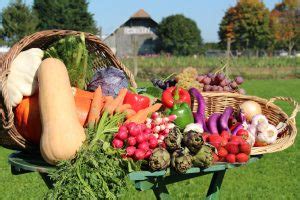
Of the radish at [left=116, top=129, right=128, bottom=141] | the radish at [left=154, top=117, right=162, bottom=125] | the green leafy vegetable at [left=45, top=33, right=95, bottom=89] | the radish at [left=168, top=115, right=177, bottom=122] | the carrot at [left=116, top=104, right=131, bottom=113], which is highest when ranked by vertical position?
the green leafy vegetable at [left=45, top=33, right=95, bottom=89]

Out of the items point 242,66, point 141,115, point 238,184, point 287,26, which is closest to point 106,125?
point 141,115

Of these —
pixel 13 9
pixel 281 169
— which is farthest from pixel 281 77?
Result: pixel 13 9

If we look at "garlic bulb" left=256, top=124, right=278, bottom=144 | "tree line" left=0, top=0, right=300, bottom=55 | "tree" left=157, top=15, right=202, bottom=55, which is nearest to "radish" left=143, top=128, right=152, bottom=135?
"garlic bulb" left=256, top=124, right=278, bottom=144

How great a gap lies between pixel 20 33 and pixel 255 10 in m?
23.8

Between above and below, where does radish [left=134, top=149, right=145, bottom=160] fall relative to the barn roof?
below

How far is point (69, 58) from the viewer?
365 cm

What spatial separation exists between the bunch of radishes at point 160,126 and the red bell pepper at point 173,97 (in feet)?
1.14

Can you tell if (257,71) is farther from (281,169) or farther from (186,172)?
(186,172)

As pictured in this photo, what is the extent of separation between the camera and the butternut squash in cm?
282

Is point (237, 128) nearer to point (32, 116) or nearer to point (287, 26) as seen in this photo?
point (32, 116)

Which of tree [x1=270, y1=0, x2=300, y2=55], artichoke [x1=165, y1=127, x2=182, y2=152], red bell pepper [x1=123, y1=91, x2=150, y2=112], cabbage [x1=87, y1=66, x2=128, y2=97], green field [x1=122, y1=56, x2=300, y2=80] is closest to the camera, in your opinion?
artichoke [x1=165, y1=127, x2=182, y2=152]

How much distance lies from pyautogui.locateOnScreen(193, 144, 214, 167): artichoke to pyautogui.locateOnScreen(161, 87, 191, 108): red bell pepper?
0.72m

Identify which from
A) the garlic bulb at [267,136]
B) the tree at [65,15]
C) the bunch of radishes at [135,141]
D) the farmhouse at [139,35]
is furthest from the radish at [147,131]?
the farmhouse at [139,35]

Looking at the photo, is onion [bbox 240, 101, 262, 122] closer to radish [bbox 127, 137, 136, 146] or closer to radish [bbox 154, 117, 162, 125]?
radish [bbox 154, 117, 162, 125]
